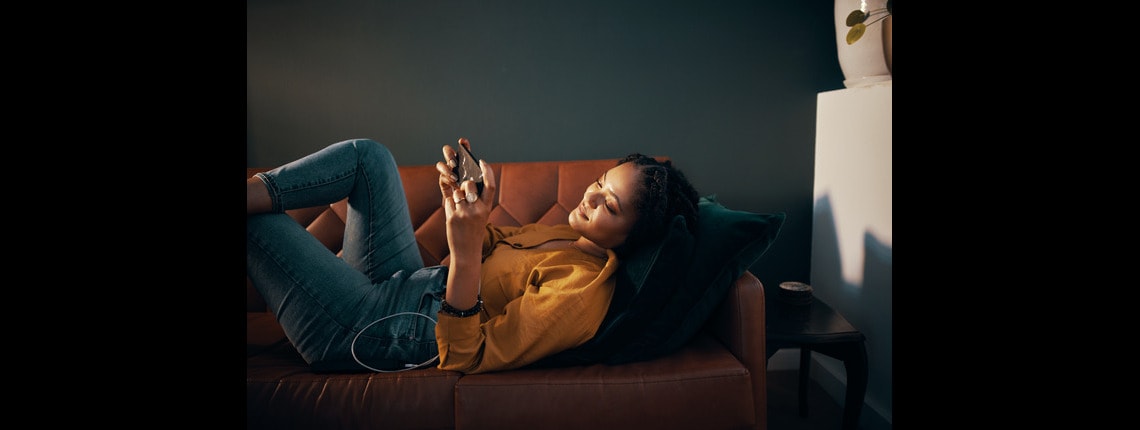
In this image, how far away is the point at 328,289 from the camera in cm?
119

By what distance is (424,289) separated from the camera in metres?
1.31

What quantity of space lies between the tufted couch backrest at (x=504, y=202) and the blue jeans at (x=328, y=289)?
47 centimetres

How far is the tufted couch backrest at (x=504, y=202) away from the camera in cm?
179

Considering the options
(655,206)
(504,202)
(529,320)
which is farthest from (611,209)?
(504,202)

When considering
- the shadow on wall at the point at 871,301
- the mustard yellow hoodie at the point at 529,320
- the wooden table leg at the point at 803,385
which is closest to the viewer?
the mustard yellow hoodie at the point at 529,320

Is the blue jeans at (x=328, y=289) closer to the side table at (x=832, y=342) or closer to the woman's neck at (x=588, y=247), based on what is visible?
the woman's neck at (x=588, y=247)

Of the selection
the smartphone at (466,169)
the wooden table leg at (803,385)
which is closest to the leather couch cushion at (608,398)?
the smartphone at (466,169)

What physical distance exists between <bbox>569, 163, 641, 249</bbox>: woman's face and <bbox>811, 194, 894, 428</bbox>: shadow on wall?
0.73 m

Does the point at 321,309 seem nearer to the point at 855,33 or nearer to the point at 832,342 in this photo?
the point at 832,342

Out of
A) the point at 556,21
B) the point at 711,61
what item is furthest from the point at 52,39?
the point at 711,61

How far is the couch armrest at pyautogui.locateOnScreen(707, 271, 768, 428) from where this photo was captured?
3.96ft

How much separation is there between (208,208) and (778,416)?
1.81 metres

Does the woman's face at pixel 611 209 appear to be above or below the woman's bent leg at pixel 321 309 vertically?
above
